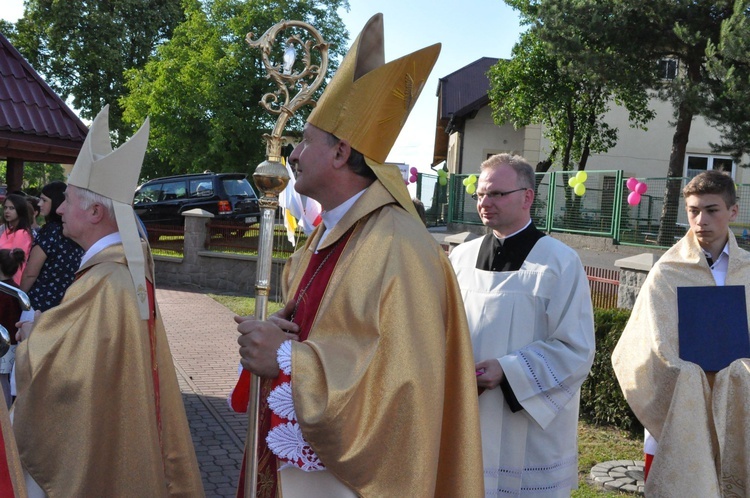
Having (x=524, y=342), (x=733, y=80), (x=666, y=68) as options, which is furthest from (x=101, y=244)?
(x=666, y=68)

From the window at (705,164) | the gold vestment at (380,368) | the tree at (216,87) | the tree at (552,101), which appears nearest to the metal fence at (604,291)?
the gold vestment at (380,368)

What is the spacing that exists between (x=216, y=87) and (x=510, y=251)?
87.3 feet

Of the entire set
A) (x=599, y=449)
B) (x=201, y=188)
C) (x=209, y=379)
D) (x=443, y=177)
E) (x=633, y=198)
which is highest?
(x=443, y=177)

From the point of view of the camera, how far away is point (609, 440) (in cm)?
621

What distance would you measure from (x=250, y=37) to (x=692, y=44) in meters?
13.8

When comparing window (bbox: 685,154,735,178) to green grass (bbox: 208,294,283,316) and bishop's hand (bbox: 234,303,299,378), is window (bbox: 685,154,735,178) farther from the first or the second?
bishop's hand (bbox: 234,303,299,378)

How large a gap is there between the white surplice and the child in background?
8.66 ft

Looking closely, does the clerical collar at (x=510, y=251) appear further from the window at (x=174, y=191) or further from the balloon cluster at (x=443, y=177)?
the window at (x=174, y=191)

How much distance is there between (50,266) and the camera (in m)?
4.93

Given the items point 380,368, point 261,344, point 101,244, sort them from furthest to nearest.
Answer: point 101,244
point 261,344
point 380,368

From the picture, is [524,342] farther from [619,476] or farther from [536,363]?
[619,476]

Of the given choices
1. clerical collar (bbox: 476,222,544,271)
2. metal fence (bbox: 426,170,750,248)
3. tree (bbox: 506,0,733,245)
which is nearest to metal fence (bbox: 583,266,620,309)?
clerical collar (bbox: 476,222,544,271)

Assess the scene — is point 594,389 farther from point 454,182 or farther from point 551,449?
point 454,182

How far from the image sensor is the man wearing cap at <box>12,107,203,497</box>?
3.25 m
